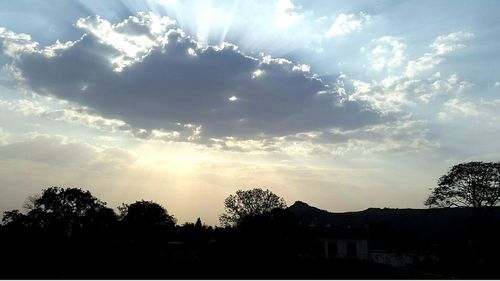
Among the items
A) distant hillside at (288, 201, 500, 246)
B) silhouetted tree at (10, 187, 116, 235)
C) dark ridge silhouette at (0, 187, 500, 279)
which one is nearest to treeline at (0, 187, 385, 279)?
dark ridge silhouette at (0, 187, 500, 279)

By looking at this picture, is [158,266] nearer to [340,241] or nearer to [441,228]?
[340,241]

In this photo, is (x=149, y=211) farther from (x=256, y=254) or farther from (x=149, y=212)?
(x=256, y=254)

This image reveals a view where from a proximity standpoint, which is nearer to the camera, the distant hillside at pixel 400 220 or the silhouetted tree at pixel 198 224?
the silhouetted tree at pixel 198 224

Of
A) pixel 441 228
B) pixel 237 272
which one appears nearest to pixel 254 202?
pixel 237 272

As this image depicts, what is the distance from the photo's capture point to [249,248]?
41.4 meters

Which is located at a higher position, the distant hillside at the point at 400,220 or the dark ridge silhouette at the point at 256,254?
the distant hillside at the point at 400,220

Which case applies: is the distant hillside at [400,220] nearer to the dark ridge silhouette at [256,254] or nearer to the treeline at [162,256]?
the dark ridge silhouette at [256,254]

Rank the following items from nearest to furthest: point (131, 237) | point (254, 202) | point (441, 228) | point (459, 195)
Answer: point (459, 195) → point (131, 237) → point (254, 202) → point (441, 228)

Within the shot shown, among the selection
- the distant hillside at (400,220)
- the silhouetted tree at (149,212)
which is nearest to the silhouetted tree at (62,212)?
the silhouetted tree at (149,212)

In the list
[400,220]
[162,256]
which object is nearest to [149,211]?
[162,256]

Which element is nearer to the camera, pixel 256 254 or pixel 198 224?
pixel 256 254

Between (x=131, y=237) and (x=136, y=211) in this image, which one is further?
(x=136, y=211)

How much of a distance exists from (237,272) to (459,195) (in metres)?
31.4

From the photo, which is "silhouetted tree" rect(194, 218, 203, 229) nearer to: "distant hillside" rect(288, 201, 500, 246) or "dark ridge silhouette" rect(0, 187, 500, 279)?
"dark ridge silhouette" rect(0, 187, 500, 279)
